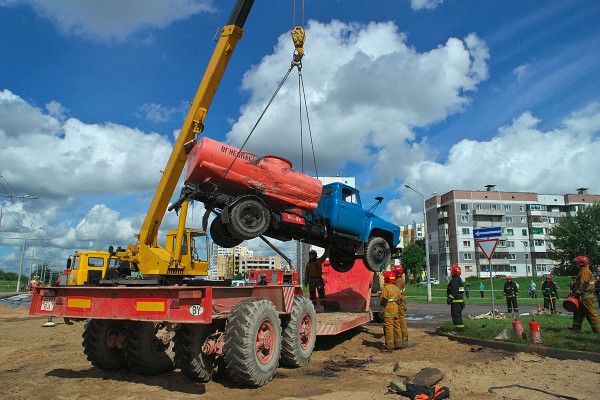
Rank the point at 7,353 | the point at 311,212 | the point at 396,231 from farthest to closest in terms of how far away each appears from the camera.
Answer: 1. the point at 396,231
2. the point at 311,212
3. the point at 7,353

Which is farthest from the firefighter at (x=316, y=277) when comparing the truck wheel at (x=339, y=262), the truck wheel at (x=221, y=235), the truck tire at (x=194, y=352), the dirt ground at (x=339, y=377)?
the truck tire at (x=194, y=352)

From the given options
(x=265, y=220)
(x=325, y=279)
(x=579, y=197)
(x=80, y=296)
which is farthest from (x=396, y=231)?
(x=579, y=197)

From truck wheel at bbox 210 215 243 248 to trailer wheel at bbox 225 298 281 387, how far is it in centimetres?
302

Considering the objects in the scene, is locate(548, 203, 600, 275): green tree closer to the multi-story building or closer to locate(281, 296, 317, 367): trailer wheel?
the multi-story building

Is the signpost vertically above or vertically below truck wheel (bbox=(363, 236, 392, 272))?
above

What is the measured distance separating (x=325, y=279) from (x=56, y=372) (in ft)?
24.0

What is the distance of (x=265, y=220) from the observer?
8719mm

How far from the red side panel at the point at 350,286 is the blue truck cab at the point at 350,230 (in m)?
0.73

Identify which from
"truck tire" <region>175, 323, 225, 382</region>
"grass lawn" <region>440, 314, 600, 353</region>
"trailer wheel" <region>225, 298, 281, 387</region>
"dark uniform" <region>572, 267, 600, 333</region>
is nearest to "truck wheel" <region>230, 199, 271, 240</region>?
"trailer wheel" <region>225, 298, 281, 387</region>

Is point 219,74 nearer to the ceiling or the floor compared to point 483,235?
nearer to the ceiling

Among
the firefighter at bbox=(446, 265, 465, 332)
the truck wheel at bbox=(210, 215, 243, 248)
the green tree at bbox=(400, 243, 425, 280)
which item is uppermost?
the green tree at bbox=(400, 243, 425, 280)

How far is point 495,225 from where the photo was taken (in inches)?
3231

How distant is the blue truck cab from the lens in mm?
10328

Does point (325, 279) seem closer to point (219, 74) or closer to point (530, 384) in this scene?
point (219, 74)
